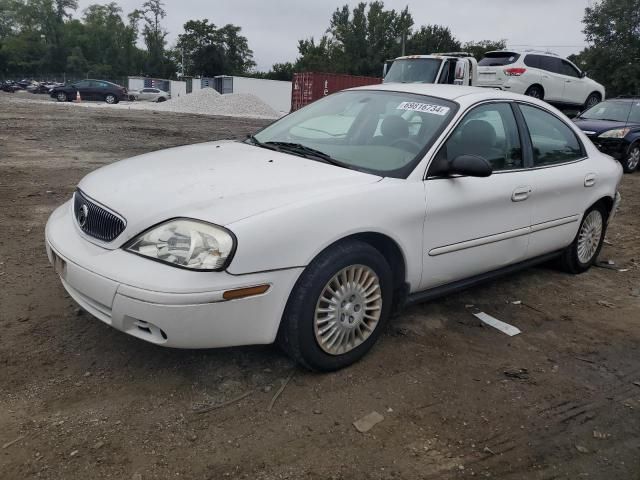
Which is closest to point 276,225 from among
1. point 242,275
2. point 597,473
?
point 242,275

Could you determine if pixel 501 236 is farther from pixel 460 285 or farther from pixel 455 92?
pixel 455 92

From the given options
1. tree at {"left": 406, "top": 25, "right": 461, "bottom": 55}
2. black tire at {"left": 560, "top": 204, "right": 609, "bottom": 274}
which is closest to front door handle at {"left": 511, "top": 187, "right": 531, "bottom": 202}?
black tire at {"left": 560, "top": 204, "right": 609, "bottom": 274}

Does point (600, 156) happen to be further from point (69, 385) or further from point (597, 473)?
point (69, 385)

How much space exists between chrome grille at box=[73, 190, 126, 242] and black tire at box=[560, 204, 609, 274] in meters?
3.70

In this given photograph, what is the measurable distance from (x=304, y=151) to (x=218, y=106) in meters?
28.3

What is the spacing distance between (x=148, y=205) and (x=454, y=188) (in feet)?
5.97

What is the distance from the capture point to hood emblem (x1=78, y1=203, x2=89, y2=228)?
3018mm

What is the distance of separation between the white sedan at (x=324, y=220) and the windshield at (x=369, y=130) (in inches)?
0.5

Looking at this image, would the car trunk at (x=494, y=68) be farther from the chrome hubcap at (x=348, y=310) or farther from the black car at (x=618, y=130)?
the chrome hubcap at (x=348, y=310)

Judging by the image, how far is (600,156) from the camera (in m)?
4.89

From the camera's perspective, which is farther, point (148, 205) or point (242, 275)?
point (148, 205)

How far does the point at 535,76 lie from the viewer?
50.7 feet

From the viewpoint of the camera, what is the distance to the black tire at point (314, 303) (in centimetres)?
280

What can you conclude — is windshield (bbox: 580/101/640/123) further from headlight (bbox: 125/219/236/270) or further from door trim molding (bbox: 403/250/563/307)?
headlight (bbox: 125/219/236/270)
